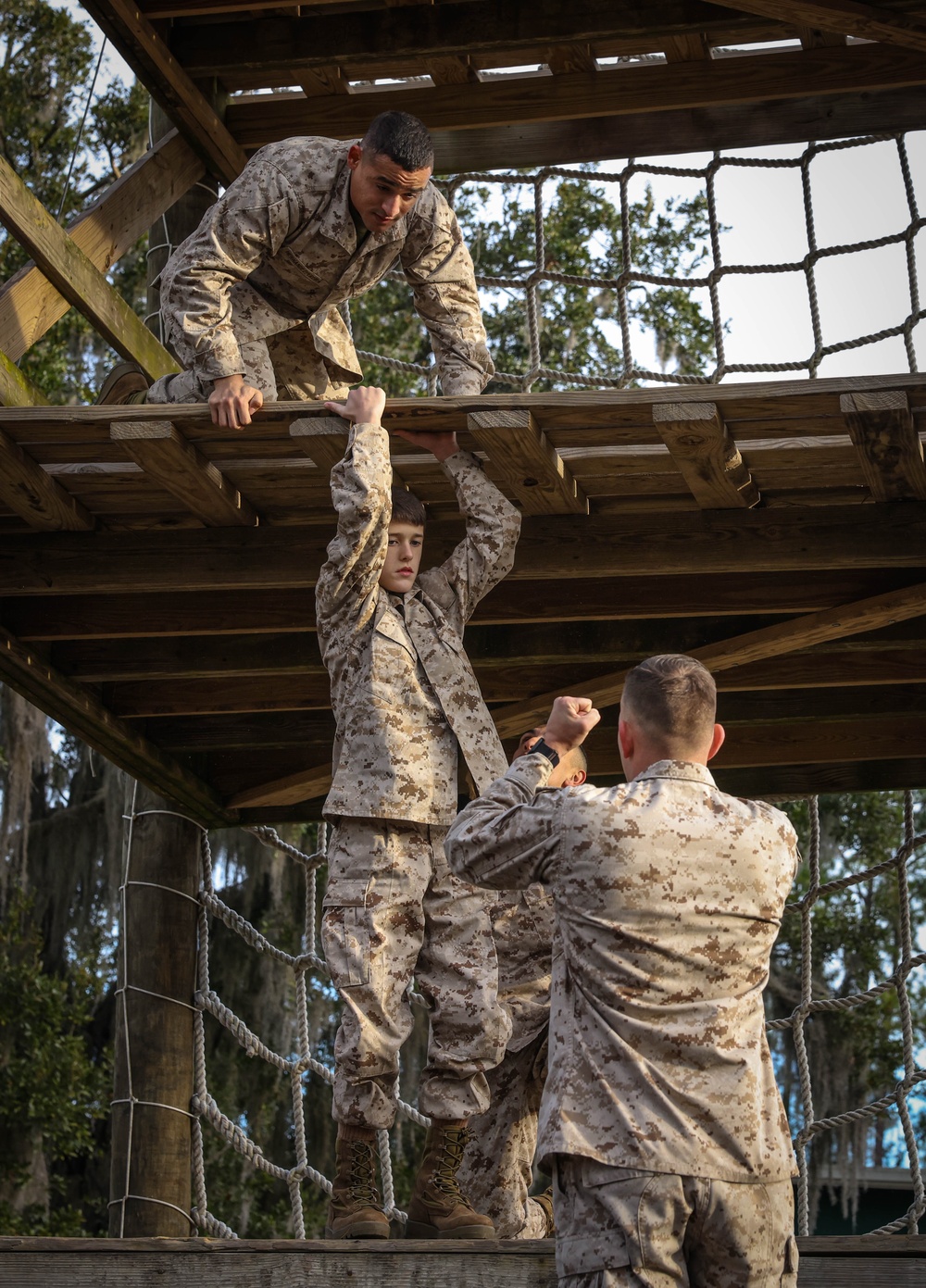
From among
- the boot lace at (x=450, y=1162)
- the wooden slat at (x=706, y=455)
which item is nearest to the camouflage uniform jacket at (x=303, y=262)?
the wooden slat at (x=706, y=455)

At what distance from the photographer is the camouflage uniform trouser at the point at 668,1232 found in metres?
2.46

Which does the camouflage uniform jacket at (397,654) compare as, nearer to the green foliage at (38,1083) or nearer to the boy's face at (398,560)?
the boy's face at (398,560)

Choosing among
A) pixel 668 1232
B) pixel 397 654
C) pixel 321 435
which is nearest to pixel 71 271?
pixel 321 435

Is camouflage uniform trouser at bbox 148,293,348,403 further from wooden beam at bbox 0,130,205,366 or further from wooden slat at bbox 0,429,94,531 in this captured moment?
wooden beam at bbox 0,130,205,366

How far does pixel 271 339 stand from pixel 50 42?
8.87 metres

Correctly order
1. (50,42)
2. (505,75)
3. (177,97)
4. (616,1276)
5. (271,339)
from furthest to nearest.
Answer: (50,42), (505,75), (177,97), (271,339), (616,1276)

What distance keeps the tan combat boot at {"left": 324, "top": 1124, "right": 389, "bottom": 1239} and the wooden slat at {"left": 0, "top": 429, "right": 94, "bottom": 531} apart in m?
1.76

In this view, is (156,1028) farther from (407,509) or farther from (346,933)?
(407,509)

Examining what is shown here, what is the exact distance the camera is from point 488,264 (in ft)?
38.9

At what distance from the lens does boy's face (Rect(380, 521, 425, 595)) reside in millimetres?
3959

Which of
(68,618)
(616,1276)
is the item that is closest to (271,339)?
(68,618)

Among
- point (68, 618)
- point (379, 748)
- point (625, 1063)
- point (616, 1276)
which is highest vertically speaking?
point (68, 618)

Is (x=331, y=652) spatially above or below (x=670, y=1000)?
above

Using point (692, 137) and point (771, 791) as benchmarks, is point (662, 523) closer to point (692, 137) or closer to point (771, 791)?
point (771, 791)
